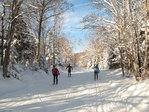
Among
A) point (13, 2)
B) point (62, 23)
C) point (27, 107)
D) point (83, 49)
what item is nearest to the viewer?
point (27, 107)

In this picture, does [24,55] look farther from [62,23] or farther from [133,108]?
[133,108]

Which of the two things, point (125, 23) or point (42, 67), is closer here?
point (125, 23)

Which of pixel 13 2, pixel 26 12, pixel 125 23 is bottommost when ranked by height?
pixel 125 23

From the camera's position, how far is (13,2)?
13.8m

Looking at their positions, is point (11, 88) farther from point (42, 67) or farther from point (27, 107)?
point (42, 67)

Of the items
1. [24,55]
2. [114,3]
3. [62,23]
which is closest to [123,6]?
[114,3]

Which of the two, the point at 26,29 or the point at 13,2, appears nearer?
the point at 13,2

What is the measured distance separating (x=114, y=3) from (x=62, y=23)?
2188 centimetres

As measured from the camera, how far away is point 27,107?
7461 mm

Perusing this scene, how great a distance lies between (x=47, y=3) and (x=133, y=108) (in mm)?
16969

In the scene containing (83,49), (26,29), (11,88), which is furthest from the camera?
(83,49)

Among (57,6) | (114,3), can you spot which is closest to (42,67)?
(57,6)

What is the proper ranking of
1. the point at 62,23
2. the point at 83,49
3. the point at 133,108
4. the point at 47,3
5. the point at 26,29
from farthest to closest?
the point at 83,49
the point at 62,23
the point at 26,29
the point at 47,3
the point at 133,108

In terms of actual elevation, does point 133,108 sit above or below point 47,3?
below
